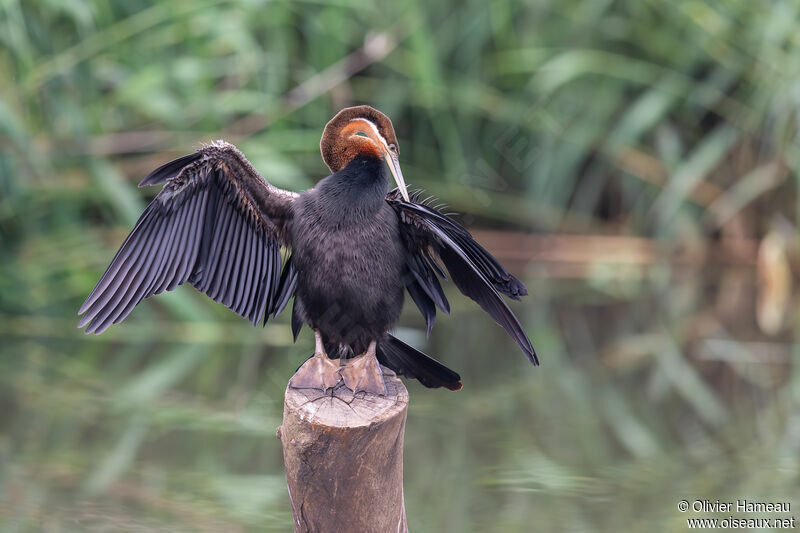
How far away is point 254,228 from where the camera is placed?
2.81 metres

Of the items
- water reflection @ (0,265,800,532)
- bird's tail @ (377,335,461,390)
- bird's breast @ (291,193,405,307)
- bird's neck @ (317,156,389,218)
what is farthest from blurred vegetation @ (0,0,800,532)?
bird's neck @ (317,156,389,218)

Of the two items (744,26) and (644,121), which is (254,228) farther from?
(744,26)

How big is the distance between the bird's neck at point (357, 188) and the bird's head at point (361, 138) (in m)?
0.03

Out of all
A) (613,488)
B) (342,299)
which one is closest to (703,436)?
(613,488)

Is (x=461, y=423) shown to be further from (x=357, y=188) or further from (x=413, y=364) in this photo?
(x=357, y=188)

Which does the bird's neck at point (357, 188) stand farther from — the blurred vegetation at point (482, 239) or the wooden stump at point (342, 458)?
the blurred vegetation at point (482, 239)

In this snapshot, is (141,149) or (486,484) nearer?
(486,484)

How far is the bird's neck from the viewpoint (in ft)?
8.62

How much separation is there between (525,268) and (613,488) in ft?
10.1

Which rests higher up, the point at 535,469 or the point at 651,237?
the point at 651,237

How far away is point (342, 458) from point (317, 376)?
0.78 ft

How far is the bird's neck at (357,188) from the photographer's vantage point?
8.62 ft

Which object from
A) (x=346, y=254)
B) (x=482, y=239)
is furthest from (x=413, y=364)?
(x=482, y=239)

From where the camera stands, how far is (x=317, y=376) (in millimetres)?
2561
